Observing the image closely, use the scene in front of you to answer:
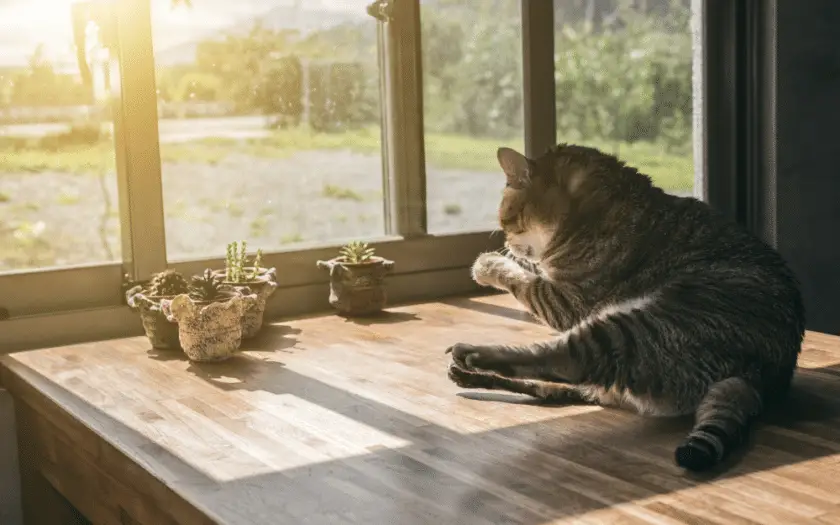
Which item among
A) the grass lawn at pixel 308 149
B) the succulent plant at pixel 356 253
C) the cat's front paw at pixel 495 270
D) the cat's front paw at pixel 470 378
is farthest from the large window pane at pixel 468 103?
the cat's front paw at pixel 470 378

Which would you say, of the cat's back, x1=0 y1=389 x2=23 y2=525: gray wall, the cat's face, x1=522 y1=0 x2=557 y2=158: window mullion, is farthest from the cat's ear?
x1=0 y1=389 x2=23 y2=525: gray wall

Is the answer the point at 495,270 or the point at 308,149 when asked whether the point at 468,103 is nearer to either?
the point at 308,149

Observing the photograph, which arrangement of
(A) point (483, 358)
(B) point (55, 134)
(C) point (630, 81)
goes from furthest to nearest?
1. (C) point (630, 81)
2. (B) point (55, 134)
3. (A) point (483, 358)

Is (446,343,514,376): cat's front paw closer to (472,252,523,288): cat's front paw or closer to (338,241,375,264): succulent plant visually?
(472,252,523,288): cat's front paw

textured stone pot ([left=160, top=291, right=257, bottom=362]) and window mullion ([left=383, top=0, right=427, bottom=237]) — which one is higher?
window mullion ([left=383, top=0, right=427, bottom=237])

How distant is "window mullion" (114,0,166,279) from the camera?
280 cm

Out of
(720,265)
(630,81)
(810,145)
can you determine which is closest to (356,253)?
(720,265)

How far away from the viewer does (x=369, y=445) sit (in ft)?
6.07

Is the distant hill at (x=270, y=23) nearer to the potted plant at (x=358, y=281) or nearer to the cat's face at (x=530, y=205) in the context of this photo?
the potted plant at (x=358, y=281)

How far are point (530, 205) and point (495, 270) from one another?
0.68ft

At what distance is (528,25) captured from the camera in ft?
11.3

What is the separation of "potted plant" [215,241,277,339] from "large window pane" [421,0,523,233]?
761 millimetres

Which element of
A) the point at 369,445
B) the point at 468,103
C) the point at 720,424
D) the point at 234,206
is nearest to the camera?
the point at 720,424

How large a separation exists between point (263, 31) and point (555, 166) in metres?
1.07
